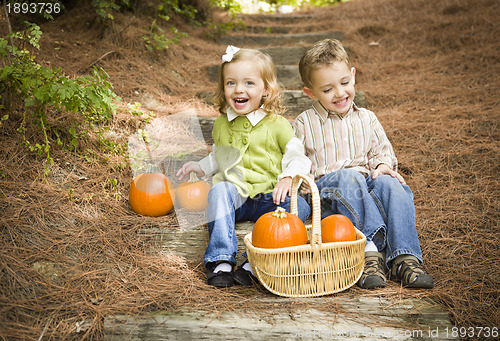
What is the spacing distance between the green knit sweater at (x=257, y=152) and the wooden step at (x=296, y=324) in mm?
831

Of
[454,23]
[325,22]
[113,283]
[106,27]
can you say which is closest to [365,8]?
[325,22]

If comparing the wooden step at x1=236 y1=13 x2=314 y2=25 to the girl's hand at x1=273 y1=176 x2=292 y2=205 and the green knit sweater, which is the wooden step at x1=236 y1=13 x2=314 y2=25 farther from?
the girl's hand at x1=273 y1=176 x2=292 y2=205

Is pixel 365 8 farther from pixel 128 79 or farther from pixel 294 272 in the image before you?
pixel 294 272

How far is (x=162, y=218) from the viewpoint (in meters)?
2.55

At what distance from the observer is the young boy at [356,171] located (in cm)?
203

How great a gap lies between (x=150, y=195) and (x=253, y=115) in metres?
0.85

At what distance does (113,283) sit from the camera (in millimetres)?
1909

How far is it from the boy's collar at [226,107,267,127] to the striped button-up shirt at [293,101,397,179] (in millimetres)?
303

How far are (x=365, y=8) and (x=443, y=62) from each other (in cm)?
346

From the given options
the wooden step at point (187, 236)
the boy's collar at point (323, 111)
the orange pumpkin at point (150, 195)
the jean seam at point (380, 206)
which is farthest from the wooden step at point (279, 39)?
the jean seam at point (380, 206)

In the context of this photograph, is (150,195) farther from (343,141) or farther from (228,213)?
(343,141)

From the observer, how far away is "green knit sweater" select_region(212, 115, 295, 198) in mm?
2373

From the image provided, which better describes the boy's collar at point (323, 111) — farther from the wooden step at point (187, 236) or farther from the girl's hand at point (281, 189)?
the wooden step at point (187, 236)

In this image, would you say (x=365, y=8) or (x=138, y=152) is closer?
(x=138, y=152)
